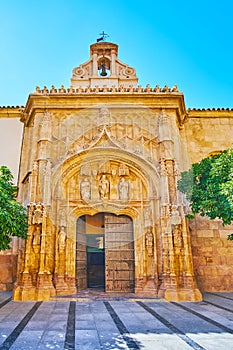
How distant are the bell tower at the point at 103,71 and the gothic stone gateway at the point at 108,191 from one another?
2.46 metres

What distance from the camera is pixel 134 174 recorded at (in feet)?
36.1

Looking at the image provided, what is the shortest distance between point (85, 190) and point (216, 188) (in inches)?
204

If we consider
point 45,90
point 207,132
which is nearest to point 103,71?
point 45,90

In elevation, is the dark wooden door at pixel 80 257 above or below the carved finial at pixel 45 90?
below

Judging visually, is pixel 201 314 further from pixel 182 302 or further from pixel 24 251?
pixel 24 251

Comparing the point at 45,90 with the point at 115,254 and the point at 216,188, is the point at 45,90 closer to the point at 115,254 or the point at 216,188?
the point at 115,254

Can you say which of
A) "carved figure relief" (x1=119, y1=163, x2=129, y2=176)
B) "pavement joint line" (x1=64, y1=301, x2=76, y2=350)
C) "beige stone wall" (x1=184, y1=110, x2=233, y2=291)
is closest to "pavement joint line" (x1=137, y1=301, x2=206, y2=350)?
"pavement joint line" (x1=64, y1=301, x2=76, y2=350)

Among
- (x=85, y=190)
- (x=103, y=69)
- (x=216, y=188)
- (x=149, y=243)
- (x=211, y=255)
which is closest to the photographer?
(x=216, y=188)

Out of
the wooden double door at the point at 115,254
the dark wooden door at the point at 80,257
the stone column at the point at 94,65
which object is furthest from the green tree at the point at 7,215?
the stone column at the point at 94,65

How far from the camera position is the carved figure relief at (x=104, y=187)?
10625 mm

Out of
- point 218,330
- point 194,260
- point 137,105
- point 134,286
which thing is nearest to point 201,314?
point 218,330

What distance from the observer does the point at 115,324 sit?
223 inches

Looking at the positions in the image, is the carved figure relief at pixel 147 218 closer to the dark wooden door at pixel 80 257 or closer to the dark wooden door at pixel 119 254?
the dark wooden door at pixel 119 254

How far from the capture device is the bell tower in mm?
13922
